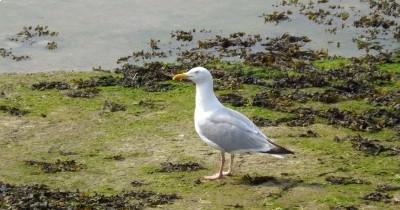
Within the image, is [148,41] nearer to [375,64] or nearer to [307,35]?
[307,35]

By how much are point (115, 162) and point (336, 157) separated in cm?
223

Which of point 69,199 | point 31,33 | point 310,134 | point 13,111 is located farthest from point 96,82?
point 69,199

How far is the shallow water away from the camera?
12.8 metres

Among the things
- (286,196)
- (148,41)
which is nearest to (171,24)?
(148,41)

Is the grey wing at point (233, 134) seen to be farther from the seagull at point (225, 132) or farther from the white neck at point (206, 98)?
the white neck at point (206, 98)

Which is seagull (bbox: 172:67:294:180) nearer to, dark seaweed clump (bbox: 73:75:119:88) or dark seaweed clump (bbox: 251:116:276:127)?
dark seaweed clump (bbox: 251:116:276:127)

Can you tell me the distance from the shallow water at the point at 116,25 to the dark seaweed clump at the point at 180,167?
14.4ft

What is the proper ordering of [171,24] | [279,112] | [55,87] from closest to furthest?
[279,112], [55,87], [171,24]

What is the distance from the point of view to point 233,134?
7730mm

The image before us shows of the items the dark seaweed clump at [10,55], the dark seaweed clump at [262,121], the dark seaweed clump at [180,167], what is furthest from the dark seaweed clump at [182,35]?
the dark seaweed clump at [180,167]

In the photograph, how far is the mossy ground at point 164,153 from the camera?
7418mm

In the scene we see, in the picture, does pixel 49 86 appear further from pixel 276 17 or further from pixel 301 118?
pixel 276 17

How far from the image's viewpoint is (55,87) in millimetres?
10906

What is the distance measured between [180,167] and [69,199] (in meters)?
1.28
